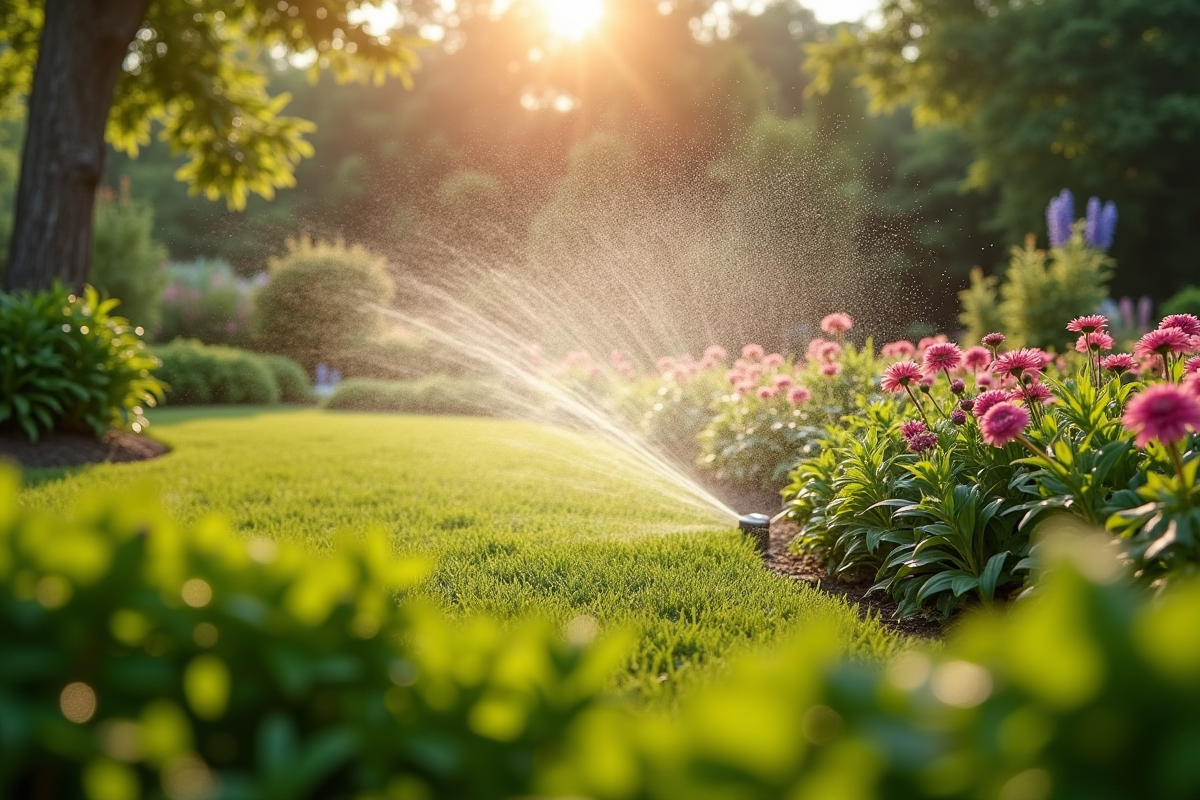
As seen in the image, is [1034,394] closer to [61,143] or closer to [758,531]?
[758,531]

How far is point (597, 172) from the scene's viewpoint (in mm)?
25047

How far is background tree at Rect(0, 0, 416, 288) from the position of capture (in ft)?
24.5

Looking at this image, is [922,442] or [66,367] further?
[66,367]

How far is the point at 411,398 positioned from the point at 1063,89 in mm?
19543

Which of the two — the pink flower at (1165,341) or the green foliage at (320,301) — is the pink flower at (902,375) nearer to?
the pink flower at (1165,341)

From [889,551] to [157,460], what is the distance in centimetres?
550

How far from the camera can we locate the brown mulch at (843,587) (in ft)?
9.52

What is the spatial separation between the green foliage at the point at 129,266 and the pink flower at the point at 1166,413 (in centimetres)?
1870

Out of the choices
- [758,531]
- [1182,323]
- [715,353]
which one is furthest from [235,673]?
[715,353]

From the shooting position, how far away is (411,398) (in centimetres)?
1423

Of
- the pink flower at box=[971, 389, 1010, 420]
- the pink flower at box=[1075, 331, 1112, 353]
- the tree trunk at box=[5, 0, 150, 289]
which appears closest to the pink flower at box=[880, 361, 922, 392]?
the pink flower at box=[971, 389, 1010, 420]

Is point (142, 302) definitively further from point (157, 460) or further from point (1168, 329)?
point (1168, 329)

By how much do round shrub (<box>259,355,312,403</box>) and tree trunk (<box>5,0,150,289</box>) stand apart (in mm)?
7816

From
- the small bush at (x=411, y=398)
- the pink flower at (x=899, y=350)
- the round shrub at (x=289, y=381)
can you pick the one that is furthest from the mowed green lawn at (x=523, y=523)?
the round shrub at (x=289, y=381)
